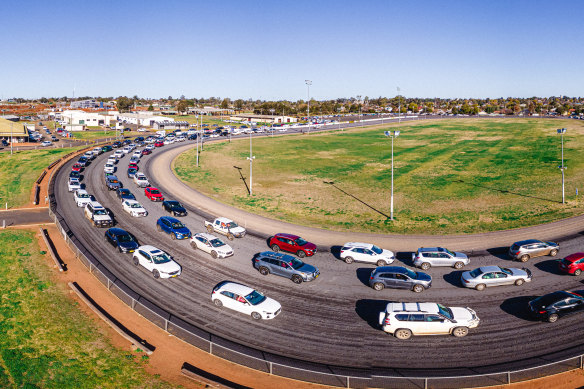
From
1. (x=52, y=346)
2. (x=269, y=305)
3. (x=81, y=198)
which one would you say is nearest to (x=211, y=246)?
(x=269, y=305)

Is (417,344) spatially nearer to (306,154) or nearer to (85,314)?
(85,314)

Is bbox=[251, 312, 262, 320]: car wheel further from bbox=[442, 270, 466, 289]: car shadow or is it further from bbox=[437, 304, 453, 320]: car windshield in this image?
bbox=[442, 270, 466, 289]: car shadow

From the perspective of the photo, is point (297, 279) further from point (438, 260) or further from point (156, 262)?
point (438, 260)

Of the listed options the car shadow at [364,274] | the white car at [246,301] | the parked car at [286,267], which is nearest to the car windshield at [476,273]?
the car shadow at [364,274]

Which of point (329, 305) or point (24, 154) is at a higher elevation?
point (24, 154)

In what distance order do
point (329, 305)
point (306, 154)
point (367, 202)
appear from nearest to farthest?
1. point (329, 305)
2. point (367, 202)
3. point (306, 154)

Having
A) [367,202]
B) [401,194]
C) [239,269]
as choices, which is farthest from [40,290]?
[401,194]
